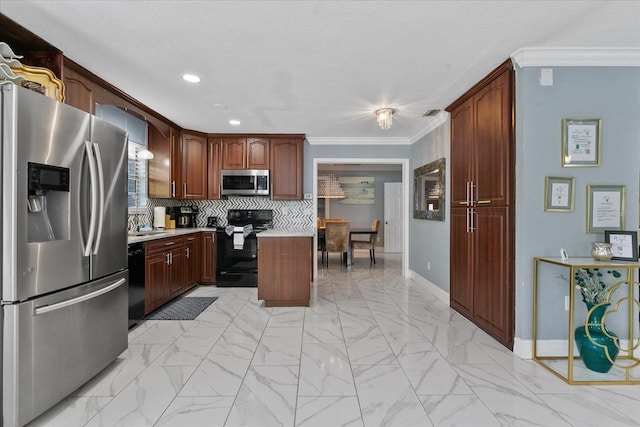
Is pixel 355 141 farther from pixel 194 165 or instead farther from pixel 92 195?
pixel 92 195

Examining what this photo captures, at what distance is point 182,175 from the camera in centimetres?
479

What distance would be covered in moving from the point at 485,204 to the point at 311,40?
2.04m

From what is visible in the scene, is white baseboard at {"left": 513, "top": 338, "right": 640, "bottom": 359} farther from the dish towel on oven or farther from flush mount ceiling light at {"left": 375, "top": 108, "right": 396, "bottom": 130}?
the dish towel on oven

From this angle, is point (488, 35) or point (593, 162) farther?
point (593, 162)

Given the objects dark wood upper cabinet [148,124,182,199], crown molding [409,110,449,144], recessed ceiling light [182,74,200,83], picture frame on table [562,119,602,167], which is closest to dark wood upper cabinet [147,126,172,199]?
dark wood upper cabinet [148,124,182,199]

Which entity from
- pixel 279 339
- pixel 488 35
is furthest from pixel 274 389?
pixel 488 35

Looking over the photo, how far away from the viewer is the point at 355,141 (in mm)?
5238

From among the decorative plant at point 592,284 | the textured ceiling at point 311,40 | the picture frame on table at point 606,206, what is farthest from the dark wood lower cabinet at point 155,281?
the picture frame on table at point 606,206

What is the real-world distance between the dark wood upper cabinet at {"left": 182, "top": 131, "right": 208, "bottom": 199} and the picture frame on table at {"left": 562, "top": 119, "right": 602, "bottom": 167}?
4.50 metres

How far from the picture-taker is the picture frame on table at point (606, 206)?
2391 millimetres

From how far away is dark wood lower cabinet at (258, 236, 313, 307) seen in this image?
372 cm

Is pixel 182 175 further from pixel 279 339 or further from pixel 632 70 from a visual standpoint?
pixel 632 70

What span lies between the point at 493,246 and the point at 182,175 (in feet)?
13.8

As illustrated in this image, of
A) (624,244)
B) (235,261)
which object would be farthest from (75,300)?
(624,244)
